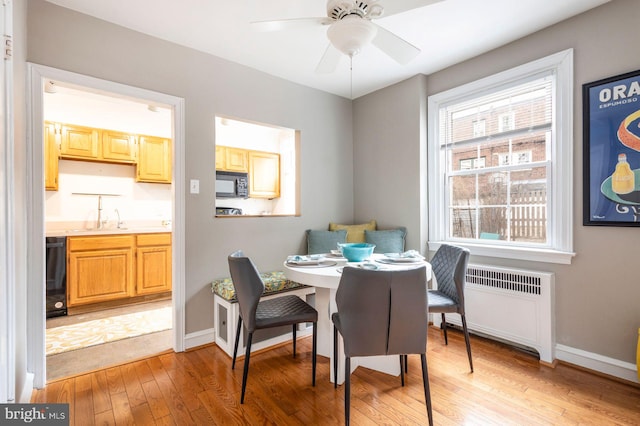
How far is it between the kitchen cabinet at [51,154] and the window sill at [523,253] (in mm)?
4678

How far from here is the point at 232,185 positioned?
4836 millimetres

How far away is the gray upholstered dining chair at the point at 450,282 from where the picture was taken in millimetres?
2152

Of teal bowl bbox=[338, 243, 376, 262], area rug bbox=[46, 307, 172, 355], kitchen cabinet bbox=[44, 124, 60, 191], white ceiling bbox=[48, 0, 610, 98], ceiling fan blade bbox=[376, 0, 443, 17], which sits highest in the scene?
white ceiling bbox=[48, 0, 610, 98]

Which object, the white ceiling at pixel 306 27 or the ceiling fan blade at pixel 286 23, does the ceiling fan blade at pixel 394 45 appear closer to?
the white ceiling at pixel 306 27

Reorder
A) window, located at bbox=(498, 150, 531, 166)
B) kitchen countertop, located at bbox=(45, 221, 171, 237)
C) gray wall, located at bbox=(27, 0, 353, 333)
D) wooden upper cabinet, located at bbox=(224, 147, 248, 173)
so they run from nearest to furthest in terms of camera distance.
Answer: gray wall, located at bbox=(27, 0, 353, 333) → window, located at bbox=(498, 150, 531, 166) → kitchen countertop, located at bbox=(45, 221, 171, 237) → wooden upper cabinet, located at bbox=(224, 147, 248, 173)

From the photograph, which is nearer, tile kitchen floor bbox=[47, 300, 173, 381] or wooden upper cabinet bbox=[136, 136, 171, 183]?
tile kitchen floor bbox=[47, 300, 173, 381]

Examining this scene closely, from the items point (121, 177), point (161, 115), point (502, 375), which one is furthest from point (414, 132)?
point (121, 177)

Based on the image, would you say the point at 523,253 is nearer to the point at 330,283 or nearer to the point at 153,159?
the point at 330,283

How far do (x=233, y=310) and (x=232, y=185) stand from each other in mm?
2827

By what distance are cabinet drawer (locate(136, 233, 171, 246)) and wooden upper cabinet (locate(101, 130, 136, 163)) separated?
1089mm

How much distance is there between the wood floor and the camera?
1673mm

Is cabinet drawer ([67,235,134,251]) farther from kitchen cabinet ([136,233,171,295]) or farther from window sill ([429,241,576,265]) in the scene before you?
window sill ([429,241,576,265])

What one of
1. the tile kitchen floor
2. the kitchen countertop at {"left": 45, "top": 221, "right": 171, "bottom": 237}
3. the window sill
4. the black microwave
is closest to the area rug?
the tile kitchen floor

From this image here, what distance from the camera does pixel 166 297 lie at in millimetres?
4074
